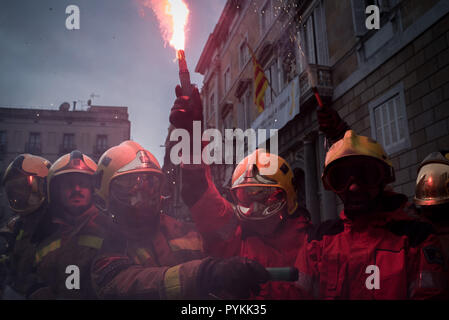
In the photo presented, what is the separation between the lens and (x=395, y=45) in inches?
291

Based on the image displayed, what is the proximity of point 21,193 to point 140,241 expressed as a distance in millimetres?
1511

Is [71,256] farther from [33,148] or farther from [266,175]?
[33,148]

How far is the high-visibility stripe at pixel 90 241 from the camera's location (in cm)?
296

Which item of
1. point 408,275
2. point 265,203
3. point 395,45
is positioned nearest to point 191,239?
point 265,203

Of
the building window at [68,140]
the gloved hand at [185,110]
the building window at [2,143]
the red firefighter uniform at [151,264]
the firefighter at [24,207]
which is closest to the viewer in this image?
the red firefighter uniform at [151,264]

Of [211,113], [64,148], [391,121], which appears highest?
[211,113]

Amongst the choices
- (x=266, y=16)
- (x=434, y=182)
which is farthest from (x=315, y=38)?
(x=434, y=182)

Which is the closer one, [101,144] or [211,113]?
[101,144]

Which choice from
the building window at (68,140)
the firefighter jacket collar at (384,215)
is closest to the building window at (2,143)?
the building window at (68,140)

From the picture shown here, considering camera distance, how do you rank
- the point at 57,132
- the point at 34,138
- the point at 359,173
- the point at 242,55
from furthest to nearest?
the point at 242,55, the point at 57,132, the point at 34,138, the point at 359,173

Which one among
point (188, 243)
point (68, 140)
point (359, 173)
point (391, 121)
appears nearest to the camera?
point (359, 173)

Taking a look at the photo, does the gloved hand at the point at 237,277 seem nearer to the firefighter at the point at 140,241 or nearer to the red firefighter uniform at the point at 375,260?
the firefighter at the point at 140,241

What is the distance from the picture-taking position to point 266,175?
2943 millimetres

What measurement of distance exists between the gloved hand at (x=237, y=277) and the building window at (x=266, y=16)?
12.7m
